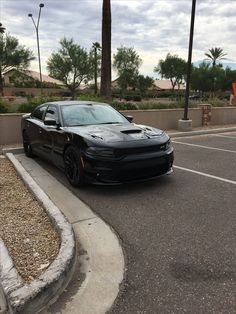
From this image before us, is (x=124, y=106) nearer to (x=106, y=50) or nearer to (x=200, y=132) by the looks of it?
(x=200, y=132)

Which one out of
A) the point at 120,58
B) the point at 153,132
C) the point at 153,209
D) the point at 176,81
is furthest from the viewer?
the point at 176,81

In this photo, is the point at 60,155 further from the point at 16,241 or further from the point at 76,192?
the point at 16,241

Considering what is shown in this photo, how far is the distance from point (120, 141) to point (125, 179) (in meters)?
0.58

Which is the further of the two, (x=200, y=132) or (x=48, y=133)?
(x=200, y=132)

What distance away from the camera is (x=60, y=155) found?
21.2 ft

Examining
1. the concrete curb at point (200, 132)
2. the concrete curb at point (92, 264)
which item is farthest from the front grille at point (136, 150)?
the concrete curb at point (200, 132)

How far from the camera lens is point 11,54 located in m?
50.6

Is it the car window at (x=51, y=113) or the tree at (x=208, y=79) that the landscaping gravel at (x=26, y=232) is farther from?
the tree at (x=208, y=79)

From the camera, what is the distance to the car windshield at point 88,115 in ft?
21.9

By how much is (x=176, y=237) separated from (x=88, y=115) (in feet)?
11.2

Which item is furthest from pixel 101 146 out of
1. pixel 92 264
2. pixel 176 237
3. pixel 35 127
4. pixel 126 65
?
pixel 126 65

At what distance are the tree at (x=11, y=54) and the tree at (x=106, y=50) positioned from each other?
119ft

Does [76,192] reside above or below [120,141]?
below

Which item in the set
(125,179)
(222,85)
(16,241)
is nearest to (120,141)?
(125,179)
